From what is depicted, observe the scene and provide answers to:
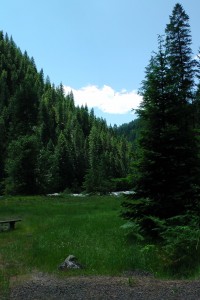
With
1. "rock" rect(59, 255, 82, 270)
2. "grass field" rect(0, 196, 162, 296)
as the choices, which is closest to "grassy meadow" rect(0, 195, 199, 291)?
"grass field" rect(0, 196, 162, 296)

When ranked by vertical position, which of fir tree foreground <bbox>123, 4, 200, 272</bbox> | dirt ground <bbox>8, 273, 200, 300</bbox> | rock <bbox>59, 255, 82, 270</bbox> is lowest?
dirt ground <bbox>8, 273, 200, 300</bbox>

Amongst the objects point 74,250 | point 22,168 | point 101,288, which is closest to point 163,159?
point 74,250

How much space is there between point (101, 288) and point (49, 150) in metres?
122

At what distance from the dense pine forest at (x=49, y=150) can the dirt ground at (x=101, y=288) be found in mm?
43467

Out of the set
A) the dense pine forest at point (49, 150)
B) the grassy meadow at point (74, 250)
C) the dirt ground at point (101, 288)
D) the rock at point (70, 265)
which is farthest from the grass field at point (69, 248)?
the dense pine forest at point (49, 150)

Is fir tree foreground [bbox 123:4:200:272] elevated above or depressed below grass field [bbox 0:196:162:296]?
above

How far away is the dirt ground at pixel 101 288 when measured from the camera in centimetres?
905

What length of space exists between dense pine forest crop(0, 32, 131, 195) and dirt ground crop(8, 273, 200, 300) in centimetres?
4347

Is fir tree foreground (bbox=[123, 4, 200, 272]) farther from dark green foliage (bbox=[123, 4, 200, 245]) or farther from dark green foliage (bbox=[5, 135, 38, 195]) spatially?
dark green foliage (bbox=[5, 135, 38, 195])

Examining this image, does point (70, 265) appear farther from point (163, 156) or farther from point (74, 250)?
point (163, 156)

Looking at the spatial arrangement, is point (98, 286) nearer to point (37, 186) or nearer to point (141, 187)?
point (141, 187)

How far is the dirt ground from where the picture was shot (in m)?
9.05

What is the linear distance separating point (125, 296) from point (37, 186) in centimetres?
5302

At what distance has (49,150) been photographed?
427 ft
